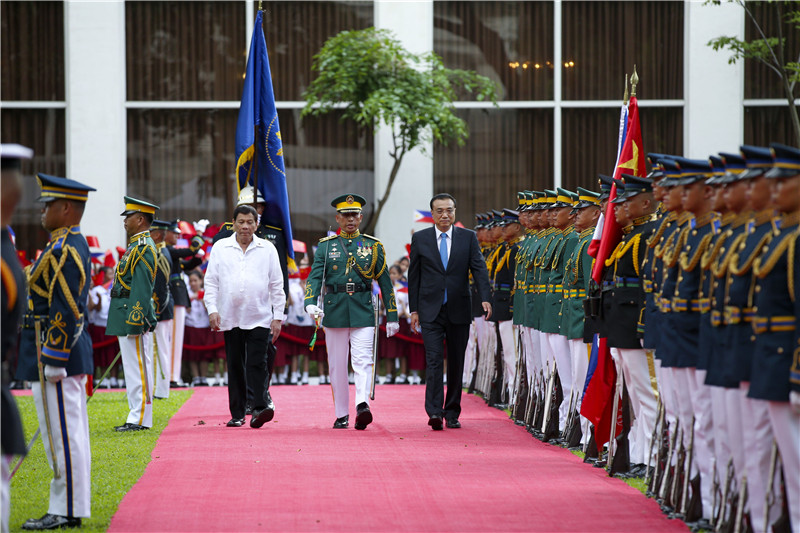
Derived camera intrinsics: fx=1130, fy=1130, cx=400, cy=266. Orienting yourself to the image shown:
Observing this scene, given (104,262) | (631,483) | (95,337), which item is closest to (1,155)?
(631,483)

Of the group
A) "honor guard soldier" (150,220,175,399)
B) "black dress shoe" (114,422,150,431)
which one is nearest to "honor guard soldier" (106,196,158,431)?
"black dress shoe" (114,422,150,431)

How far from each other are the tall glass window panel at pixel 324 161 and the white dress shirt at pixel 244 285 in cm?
1162

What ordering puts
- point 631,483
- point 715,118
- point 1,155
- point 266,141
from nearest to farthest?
point 1,155 < point 631,483 < point 266,141 < point 715,118

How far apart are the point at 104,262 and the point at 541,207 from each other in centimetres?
902

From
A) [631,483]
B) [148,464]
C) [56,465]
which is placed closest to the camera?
[56,465]

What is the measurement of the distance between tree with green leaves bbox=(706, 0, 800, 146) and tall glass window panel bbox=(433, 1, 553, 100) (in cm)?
337

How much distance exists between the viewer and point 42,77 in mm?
→ 22781

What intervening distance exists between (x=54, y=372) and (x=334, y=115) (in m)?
16.9

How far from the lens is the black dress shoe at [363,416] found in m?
11.2

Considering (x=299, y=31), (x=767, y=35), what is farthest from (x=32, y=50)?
(x=767, y=35)

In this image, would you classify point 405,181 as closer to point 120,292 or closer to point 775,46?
point 775,46

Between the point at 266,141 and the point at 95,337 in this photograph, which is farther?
the point at 95,337

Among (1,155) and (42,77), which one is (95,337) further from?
(1,155)

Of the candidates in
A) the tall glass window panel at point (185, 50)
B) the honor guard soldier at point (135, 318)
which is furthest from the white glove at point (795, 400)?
the tall glass window panel at point (185, 50)
